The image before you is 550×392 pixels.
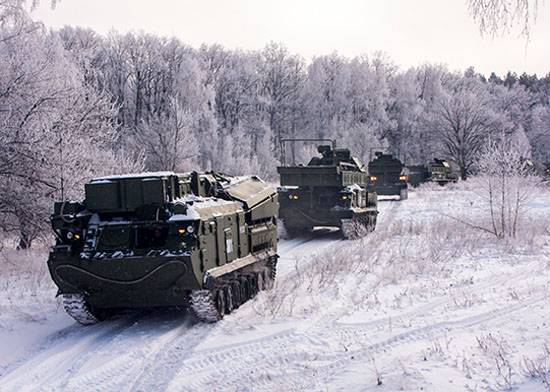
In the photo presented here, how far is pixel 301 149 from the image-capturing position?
5562 cm

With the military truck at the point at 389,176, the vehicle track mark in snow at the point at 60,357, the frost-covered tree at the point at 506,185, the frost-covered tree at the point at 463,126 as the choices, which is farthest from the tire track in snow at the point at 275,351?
the frost-covered tree at the point at 463,126

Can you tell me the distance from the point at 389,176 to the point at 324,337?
32.1 metres

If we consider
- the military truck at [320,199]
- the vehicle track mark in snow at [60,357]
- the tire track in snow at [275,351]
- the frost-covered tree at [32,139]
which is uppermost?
the frost-covered tree at [32,139]

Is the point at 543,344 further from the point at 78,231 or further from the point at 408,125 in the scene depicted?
the point at 408,125

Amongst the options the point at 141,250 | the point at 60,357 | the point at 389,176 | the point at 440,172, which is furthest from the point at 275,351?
the point at 440,172

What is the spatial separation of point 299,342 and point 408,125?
6074 cm

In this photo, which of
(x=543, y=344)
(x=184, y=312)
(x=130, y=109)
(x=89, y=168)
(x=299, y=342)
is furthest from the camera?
(x=130, y=109)

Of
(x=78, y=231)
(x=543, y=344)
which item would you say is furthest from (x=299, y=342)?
(x=78, y=231)

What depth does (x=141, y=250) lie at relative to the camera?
837 centimetres

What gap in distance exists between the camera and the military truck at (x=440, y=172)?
46.3 m

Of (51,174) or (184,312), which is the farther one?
(51,174)

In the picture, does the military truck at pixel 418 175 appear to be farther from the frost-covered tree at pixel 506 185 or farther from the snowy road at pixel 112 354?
the snowy road at pixel 112 354

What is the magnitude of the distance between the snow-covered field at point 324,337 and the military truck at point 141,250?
0.44m

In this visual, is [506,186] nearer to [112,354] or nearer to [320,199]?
[320,199]
